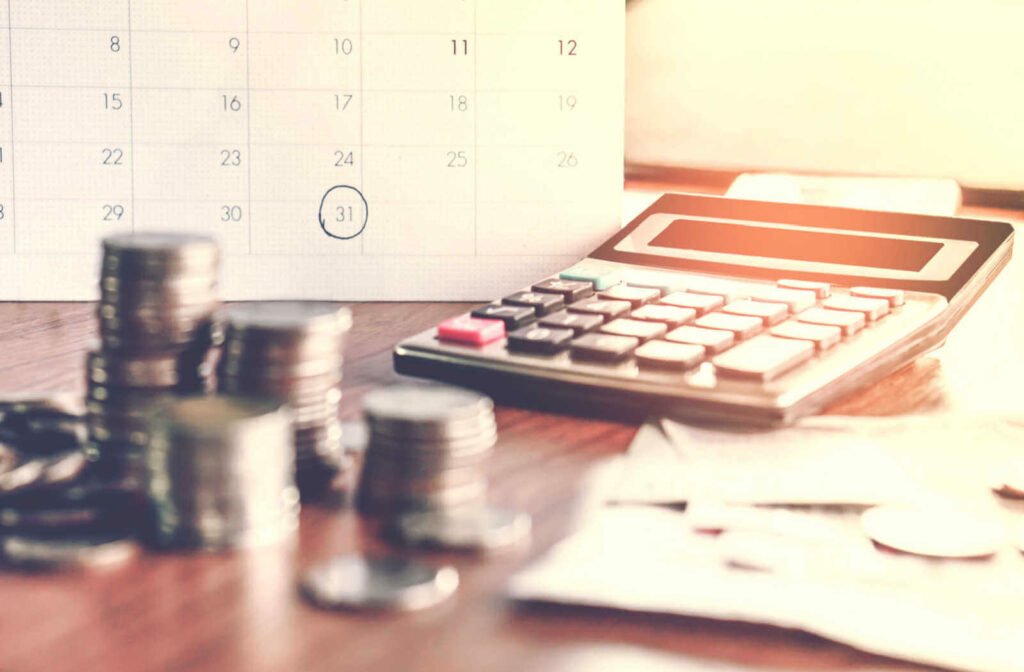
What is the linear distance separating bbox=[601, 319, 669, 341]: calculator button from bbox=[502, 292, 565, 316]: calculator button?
54 mm

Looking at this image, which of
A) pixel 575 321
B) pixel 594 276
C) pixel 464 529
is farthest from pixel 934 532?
pixel 594 276

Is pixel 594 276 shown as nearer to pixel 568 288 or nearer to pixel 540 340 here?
pixel 568 288

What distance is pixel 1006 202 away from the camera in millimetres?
1372

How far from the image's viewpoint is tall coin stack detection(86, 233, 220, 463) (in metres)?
0.57

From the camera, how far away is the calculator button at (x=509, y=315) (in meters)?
0.77

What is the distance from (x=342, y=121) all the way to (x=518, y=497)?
527mm

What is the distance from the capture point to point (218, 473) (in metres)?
0.48

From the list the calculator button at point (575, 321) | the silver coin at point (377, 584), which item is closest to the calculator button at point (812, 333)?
the calculator button at point (575, 321)

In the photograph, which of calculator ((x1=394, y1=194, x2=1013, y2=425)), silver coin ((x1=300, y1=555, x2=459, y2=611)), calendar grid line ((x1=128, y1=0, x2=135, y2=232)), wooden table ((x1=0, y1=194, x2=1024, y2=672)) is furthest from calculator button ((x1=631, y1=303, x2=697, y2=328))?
calendar grid line ((x1=128, y1=0, x2=135, y2=232))

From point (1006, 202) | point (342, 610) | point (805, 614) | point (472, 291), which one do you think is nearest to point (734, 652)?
point (805, 614)

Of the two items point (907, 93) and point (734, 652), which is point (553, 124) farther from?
point (734, 652)

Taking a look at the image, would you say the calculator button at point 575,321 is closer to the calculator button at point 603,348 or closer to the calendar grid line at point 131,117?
the calculator button at point 603,348

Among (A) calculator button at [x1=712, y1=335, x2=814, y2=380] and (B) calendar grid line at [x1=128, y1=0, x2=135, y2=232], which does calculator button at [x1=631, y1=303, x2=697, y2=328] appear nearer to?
(A) calculator button at [x1=712, y1=335, x2=814, y2=380]

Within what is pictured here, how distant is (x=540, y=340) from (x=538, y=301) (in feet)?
0.25
